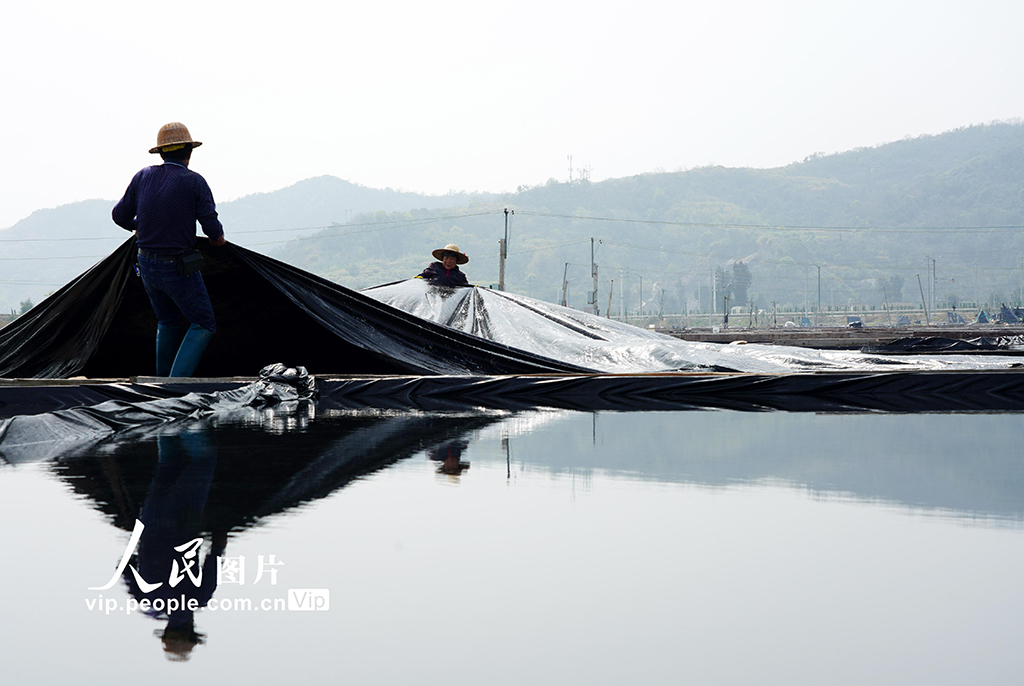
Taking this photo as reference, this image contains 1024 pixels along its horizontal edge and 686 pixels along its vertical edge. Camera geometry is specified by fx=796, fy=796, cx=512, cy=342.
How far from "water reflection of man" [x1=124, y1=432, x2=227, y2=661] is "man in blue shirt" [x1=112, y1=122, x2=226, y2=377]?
6.70ft

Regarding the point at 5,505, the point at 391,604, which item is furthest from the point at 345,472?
the point at 391,604

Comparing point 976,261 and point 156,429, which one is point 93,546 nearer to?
point 156,429

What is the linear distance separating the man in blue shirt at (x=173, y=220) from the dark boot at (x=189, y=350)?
0.15ft

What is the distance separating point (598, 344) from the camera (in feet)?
18.0

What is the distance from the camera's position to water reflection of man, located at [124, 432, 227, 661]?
1.06 m

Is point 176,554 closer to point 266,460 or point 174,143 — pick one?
point 266,460

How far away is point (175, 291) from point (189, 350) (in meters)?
0.35

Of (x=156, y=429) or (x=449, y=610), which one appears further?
(x=156, y=429)

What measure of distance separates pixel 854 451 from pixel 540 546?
1485 millimetres

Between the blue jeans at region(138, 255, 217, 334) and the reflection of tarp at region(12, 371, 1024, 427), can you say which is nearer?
the blue jeans at region(138, 255, 217, 334)

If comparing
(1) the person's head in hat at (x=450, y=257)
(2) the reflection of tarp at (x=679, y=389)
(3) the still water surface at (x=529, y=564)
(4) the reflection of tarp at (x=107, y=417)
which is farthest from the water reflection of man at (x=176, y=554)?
(1) the person's head in hat at (x=450, y=257)

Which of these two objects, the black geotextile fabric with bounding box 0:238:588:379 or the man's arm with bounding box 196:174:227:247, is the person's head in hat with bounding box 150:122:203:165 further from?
the black geotextile fabric with bounding box 0:238:588:379

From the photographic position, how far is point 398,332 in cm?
502

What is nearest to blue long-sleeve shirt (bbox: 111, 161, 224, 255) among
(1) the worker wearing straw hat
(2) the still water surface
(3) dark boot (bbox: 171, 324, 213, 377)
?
(3) dark boot (bbox: 171, 324, 213, 377)
